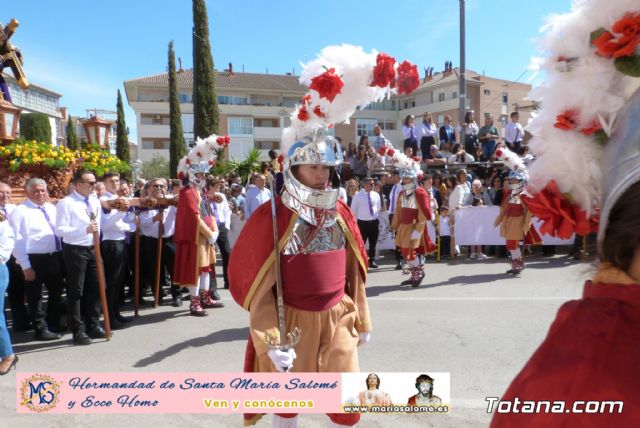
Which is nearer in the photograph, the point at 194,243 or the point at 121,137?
the point at 194,243

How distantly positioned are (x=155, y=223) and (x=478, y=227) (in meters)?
7.30

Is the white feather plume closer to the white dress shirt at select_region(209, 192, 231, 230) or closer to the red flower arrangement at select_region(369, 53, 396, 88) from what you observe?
the red flower arrangement at select_region(369, 53, 396, 88)

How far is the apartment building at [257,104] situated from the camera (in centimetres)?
4491

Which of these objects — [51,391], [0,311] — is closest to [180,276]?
[0,311]

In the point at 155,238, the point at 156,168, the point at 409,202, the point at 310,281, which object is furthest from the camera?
the point at 156,168

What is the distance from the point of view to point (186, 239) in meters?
6.54

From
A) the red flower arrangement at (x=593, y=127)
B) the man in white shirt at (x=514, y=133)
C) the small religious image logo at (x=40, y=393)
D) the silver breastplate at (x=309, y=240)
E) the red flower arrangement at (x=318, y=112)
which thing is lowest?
the small religious image logo at (x=40, y=393)

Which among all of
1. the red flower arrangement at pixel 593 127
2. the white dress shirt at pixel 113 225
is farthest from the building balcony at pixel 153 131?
the red flower arrangement at pixel 593 127

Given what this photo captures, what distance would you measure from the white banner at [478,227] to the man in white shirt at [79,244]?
8.10 metres

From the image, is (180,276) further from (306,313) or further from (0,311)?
(306,313)

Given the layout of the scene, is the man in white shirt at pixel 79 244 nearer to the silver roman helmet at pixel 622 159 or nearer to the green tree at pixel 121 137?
the silver roman helmet at pixel 622 159

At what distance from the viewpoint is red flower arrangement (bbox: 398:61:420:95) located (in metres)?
2.76

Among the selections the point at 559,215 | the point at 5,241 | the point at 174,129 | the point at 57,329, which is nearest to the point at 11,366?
the point at 5,241

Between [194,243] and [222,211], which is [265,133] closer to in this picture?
[222,211]
